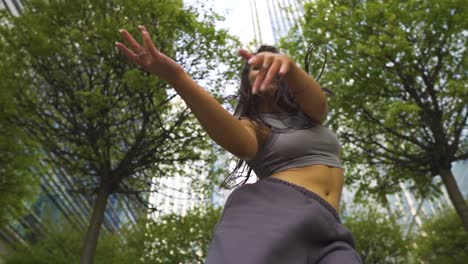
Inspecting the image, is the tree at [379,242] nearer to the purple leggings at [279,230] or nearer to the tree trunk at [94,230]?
the tree trunk at [94,230]

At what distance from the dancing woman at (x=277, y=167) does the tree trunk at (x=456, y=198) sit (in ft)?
29.6

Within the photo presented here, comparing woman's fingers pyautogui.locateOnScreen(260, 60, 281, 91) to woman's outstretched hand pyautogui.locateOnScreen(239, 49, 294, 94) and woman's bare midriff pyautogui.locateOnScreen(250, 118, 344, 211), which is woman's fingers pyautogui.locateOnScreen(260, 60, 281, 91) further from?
woman's bare midriff pyautogui.locateOnScreen(250, 118, 344, 211)

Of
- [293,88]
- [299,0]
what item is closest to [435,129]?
[299,0]

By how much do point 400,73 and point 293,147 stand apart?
376 inches

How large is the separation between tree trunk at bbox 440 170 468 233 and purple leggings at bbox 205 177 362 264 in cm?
924

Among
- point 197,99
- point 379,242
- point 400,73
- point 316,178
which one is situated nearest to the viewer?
point 197,99

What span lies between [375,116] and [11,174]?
33.0ft

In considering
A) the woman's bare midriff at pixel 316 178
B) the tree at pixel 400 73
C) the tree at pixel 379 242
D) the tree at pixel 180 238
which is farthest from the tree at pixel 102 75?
the tree at pixel 379 242

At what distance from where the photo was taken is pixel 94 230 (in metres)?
8.99

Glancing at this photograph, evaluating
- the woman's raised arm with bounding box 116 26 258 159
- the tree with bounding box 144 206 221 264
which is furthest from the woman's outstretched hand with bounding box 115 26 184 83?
the tree with bounding box 144 206 221 264

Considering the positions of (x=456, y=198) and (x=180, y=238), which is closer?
(x=456, y=198)

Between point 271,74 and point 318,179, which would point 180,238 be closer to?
point 318,179

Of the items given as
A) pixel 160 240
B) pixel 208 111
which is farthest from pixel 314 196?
pixel 160 240

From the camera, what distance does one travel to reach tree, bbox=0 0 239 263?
947cm
